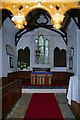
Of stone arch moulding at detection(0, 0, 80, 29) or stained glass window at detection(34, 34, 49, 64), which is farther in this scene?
stained glass window at detection(34, 34, 49, 64)

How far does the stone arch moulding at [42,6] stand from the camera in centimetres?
421

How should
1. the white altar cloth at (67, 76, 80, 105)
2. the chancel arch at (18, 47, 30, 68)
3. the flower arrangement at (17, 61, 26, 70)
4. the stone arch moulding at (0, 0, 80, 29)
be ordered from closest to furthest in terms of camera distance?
the stone arch moulding at (0, 0, 80, 29), the white altar cloth at (67, 76, 80, 105), the flower arrangement at (17, 61, 26, 70), the chancel arch at (18, 47, 30, 68)

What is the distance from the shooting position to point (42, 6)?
167 inches

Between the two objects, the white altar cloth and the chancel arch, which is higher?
the chancel arch

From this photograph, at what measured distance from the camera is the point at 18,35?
1658 cm

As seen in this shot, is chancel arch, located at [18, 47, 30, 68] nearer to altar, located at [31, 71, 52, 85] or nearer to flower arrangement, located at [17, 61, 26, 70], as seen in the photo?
flower arrangement, located at [17, 61, 26, 70]

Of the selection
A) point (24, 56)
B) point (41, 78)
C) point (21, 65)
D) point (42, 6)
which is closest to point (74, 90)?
point (42, 6)

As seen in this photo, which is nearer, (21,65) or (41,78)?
(41,78)

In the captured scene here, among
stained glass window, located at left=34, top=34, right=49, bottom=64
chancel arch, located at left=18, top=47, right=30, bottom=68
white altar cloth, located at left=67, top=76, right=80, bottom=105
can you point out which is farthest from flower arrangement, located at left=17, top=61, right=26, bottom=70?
white altar cloth, located at left=67, top=76, right=80, bottom=105

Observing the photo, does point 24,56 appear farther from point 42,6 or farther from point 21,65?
point 42,6

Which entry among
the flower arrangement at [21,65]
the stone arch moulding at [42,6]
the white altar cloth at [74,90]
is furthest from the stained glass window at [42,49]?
the stone arch moulding at [42,6]

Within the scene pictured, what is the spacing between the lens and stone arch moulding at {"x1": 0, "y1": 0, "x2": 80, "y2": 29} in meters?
4.21

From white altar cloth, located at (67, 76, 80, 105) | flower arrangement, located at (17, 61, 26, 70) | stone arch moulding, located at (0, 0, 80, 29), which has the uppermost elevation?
stone arch moulding, located at (0, 0, 80, 29)

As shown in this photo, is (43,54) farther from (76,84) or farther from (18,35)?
(76,84)
